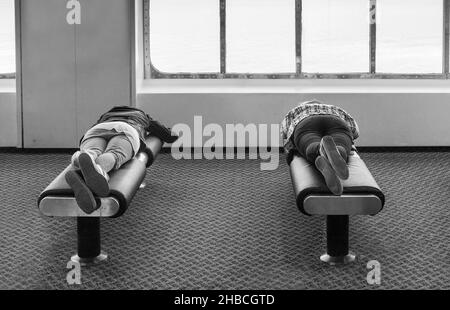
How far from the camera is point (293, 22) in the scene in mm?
7484

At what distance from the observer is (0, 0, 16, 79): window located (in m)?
7.50

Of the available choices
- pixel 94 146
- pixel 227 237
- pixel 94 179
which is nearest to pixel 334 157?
pixel 227 237

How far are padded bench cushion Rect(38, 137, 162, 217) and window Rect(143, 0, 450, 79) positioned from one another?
9.87ft

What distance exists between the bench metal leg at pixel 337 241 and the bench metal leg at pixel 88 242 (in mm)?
1224

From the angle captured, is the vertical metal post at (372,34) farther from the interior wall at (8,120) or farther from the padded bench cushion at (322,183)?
the interior wall at (8,120)

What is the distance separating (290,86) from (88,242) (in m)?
3.89

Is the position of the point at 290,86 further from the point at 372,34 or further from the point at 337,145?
the point at 337,145

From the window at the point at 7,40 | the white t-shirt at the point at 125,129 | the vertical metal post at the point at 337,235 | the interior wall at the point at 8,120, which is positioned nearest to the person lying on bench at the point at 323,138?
the vertical metal post at the point at 337,235

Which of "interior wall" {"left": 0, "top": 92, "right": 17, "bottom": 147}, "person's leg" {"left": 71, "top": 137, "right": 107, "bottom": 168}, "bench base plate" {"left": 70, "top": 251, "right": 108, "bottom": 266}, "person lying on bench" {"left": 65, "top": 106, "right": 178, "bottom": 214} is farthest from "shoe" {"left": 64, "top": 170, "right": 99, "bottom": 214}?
"interior wall" {"left": 0, "top": 92, "right": 17, "bottom": 147}

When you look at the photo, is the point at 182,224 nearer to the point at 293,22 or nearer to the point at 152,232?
the point at 152,232

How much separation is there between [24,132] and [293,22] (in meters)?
2.89

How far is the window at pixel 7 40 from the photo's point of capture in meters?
7.50

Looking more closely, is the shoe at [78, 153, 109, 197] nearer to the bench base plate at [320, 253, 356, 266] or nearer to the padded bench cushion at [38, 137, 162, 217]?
the padded bench cushion at [38, 137, 162, 217]

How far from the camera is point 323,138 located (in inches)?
165
